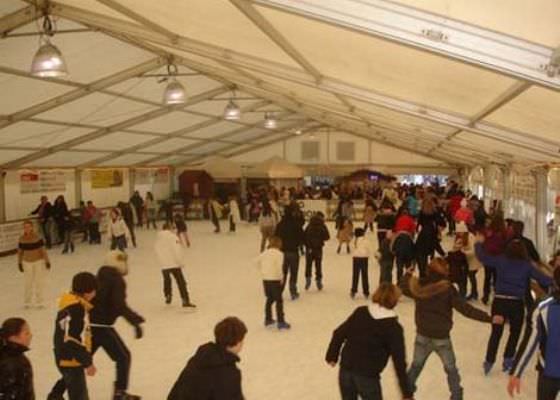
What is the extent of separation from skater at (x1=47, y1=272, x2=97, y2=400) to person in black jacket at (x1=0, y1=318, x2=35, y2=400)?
2.79 feet

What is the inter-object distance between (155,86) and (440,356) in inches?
416

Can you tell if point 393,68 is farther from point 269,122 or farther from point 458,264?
point 269,122

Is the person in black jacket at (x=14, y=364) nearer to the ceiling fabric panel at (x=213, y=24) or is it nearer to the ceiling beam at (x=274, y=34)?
the ceiling beam at (x=274, y=34)

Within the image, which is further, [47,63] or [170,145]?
[170,145]

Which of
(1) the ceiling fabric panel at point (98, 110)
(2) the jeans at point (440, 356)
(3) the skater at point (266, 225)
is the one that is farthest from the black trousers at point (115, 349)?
(1) the ceiling fabric panel at point (98, 110)

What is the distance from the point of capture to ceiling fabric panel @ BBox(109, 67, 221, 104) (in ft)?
42.8

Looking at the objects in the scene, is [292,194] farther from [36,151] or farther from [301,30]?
[301,30]

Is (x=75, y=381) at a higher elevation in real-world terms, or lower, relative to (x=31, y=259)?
lower

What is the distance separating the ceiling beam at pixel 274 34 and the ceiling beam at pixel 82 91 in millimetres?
6549

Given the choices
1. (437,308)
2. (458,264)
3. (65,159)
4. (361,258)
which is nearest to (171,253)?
(361,258)

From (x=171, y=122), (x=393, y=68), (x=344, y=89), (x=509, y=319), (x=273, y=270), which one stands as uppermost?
(x=171, y=122)

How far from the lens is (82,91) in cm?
1211

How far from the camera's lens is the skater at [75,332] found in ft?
13.9

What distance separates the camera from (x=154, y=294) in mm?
10320
